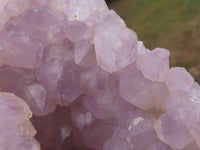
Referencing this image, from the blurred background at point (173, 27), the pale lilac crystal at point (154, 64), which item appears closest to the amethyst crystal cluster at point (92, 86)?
the pale lilac crystal at point (154, 64)

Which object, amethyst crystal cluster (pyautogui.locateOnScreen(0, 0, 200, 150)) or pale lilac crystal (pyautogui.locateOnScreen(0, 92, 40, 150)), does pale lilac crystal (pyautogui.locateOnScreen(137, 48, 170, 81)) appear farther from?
pale lilac crystal (pyautogui.locateOnScreen(0, 92, 40, 150))

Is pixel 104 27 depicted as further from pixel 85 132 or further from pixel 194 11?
pixel 194 11

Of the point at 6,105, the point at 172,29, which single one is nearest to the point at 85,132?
the point at 6,105

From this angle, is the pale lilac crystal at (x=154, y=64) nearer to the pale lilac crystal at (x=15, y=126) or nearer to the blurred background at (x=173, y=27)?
the pale lilac crystal at (x=15, y=126)

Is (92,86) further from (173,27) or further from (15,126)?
(173,27)

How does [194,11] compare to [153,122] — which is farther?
[194,11]

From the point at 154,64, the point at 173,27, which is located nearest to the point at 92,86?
the point at 154,64

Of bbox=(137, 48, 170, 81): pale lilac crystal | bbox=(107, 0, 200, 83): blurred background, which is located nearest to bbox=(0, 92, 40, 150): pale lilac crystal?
bbox=(137, 48, 170, 81): pale lilac crystal
